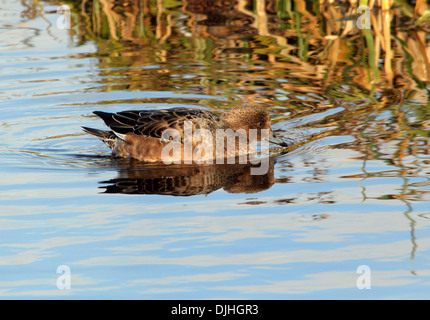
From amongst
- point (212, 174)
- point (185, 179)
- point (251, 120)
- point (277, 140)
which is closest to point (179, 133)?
point (212, 174)

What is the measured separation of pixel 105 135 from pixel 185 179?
1572 millimetres

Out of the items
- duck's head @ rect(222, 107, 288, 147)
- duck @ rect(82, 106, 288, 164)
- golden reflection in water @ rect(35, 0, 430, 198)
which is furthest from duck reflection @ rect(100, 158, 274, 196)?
golden reflection in water @ rect(35, 0, 430, 198)

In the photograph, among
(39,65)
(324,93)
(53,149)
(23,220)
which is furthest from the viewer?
(39,65)

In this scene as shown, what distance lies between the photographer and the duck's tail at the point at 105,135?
334 inches

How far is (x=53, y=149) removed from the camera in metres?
8.32

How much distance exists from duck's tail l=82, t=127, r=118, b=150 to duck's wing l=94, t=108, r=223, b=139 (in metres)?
0.12

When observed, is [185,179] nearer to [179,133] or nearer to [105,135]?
[179,133]

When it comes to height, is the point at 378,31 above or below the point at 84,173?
above

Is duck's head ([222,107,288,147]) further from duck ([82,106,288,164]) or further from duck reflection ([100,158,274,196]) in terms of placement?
duck reflection ([100,158,274,196])

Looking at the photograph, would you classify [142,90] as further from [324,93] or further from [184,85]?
[324,93]

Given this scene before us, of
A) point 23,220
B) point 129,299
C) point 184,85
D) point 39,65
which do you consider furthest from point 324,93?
point 129,299

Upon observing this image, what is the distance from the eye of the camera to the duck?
8.00 meters

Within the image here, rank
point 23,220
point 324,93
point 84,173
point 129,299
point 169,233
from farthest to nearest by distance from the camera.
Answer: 1. point 324,93
2. point 84,173
3. point 23,220
4. point 169,233
5. point 129,299

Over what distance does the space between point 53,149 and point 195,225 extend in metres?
2.86
